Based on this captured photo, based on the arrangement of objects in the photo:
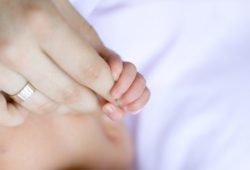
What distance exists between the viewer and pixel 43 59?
1.61ft

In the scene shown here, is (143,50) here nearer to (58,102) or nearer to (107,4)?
(107,4)

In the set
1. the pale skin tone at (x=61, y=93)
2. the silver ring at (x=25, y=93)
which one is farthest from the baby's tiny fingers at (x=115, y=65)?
the silver ring at (x=25, y=93)

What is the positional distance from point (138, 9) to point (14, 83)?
0.28 meters

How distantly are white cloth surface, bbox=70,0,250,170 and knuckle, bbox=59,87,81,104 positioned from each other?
0.17 meters

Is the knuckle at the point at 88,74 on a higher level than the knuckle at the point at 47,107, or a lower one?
higher

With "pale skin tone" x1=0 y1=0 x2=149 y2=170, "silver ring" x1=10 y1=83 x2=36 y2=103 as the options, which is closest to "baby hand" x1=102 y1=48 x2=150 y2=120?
"pale skin tone" x1=0 y1=0 x2=149 y2=170

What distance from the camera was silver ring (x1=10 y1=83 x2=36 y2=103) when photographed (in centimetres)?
52

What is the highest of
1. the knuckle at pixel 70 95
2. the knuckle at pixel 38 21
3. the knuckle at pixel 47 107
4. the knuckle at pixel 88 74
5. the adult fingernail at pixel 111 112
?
the knuckle at pixel 38 21

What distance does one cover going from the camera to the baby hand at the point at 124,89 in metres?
0.57

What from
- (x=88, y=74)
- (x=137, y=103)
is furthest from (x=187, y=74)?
(x=88, y=74)

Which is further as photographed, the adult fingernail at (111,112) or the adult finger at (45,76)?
the adult fingernail at (111,112)

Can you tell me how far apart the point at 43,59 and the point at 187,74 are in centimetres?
28

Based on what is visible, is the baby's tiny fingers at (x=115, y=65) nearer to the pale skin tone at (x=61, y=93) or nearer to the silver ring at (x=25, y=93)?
the pale skin tone at (x=61, y=93)

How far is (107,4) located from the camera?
73 centimetres
